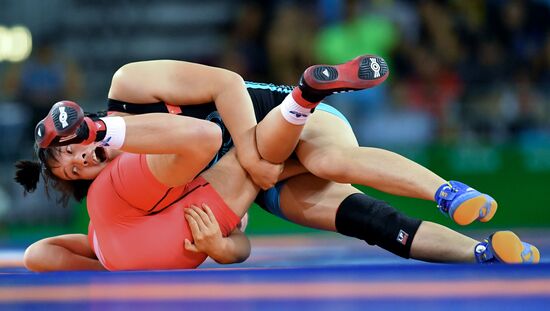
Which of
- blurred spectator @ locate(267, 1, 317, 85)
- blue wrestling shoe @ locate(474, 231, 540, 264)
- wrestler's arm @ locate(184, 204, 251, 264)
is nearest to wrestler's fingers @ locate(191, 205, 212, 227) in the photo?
wrestler's arm @ locate(184, 204, 251, 264)

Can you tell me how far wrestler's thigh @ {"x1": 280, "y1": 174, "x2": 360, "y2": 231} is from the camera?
3322mm

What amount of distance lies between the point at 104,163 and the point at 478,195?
4.37 ft

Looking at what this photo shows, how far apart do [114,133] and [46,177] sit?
640 mm

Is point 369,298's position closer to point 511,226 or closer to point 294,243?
point 294,243

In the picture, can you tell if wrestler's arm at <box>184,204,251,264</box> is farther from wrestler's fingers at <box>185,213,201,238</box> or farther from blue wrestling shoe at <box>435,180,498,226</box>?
blue wrestling shoe at <box>435,180,498,226</box>

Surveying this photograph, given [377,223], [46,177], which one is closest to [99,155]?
[46,177]

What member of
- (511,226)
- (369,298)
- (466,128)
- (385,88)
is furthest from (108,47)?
(369,298)

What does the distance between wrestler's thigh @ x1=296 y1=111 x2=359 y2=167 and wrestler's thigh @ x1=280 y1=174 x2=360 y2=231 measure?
0.69 feet

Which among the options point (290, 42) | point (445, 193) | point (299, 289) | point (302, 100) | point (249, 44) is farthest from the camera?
point (249, 44)

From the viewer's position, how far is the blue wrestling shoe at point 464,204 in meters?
2.73

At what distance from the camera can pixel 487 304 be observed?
1.93 meters

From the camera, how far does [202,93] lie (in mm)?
3201

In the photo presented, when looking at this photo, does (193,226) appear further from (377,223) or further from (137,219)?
(377,223)

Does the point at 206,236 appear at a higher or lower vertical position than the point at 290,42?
higher
